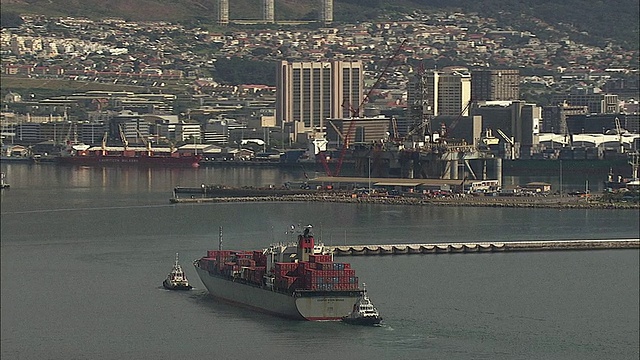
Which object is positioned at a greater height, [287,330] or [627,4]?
[627,4]

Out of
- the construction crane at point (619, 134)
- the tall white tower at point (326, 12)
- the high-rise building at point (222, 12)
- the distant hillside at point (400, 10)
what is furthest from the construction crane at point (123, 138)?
the tall white tower at point (326, 12)

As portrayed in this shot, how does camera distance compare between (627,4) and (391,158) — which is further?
(627,4)

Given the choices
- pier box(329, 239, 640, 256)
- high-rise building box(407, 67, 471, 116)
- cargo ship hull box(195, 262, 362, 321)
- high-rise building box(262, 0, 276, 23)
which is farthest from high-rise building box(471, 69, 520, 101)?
cargo ship hull box(195, 262, 362, 321)

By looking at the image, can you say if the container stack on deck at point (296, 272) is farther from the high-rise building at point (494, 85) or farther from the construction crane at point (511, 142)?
the high-rise building at point (494, 85)

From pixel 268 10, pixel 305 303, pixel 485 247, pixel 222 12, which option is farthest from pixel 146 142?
pixel 305 303

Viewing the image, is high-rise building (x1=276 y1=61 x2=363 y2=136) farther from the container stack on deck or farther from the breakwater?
the container stack on deck

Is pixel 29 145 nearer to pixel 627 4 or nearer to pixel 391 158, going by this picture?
pixel 391 158

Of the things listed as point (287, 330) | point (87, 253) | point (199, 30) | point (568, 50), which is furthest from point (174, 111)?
point (287, 330)

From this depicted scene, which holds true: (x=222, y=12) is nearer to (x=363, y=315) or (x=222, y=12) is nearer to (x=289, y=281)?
(x=289, y=281)
